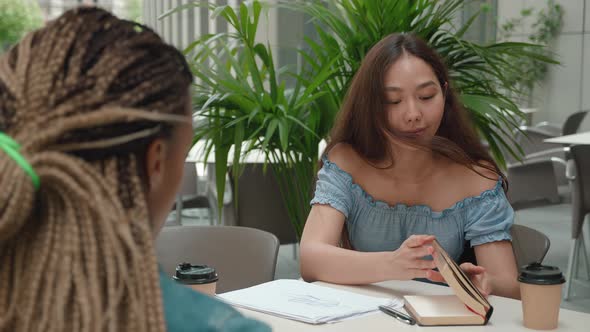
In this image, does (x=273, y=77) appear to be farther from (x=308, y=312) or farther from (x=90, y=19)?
(x=90, y=19)

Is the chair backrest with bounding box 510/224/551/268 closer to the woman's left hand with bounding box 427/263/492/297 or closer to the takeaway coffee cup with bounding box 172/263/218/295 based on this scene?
the woman's left hand with bounding box 427/263/492/297

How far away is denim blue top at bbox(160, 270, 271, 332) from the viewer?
35.2 inches

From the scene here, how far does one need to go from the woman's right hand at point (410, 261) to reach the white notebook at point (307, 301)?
0.08 metres

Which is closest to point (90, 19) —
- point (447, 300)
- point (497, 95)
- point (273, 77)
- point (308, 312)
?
point (308, 312)

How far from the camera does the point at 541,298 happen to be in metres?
1.64

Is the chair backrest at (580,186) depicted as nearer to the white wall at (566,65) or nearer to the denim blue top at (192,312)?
the white wall at (566,65)

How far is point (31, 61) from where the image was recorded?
0.84 metres

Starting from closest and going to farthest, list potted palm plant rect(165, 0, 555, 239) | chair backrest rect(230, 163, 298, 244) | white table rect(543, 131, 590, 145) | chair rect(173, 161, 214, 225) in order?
potted palm plant rect(165, 0, 555, 239) → chair backrest rect(230, 163, 298, 244) → white table rect(543, 131, 590, 145) → chair rect(173, 161, 214, 225)

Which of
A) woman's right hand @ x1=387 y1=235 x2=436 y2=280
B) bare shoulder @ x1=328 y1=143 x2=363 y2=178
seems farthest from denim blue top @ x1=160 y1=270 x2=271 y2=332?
bare shoulder @ x1=328 y1=143 x2=363 y2=178

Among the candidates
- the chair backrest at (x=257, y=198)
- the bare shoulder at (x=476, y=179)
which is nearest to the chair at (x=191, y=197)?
the chair backrest at (x=257, y=198)

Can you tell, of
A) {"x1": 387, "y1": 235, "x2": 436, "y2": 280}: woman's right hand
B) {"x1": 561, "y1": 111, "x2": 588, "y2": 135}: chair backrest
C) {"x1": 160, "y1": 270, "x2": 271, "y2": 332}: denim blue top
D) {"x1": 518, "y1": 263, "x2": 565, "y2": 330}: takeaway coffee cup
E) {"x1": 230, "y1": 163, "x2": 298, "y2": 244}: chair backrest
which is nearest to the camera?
{"x1": 160, "y1": 270, "x2": 271, "y2": 332}: denim blue top

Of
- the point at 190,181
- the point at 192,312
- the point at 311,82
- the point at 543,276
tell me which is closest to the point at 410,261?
the point at 543,276

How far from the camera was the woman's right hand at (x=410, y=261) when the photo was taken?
1.89 metres

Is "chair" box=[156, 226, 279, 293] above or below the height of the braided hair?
below
